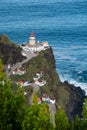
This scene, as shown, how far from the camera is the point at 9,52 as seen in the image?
264ft

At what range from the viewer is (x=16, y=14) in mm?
149875

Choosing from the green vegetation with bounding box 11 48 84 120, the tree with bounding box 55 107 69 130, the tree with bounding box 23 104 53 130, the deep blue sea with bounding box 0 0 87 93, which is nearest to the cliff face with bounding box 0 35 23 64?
the green vegetation with bounding box 11 48 84 120

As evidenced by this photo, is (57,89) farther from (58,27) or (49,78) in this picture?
(58,27)

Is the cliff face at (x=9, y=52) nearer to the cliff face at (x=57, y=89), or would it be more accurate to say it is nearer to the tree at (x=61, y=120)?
the cliff face at (x=57, y=89)

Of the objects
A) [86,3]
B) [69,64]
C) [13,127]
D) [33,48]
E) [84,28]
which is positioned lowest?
[86,3]

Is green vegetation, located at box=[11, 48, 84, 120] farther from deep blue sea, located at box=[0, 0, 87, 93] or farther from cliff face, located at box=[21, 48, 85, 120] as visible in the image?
deep blue sea, located at box=[0, 0, 87, 93]

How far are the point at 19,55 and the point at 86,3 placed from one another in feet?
308

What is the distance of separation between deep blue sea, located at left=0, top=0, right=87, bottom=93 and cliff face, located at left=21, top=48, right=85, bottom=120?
17.5 ft

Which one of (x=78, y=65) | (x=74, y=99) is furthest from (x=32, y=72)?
(x=78, y=65)

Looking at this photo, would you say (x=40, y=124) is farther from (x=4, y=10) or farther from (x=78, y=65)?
(x=4, y=10)

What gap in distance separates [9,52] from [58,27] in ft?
164

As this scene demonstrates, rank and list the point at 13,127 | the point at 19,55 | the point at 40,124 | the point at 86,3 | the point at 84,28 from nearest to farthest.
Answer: the point at 40,124 → the point at 13,127 → the point at 19,55 → the point at 84,28 → the point at 86,3

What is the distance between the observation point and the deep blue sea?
3718 inches

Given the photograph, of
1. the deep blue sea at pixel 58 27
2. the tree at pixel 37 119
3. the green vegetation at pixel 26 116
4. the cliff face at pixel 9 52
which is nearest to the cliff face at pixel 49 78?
the cliff face at pixel 9 52
